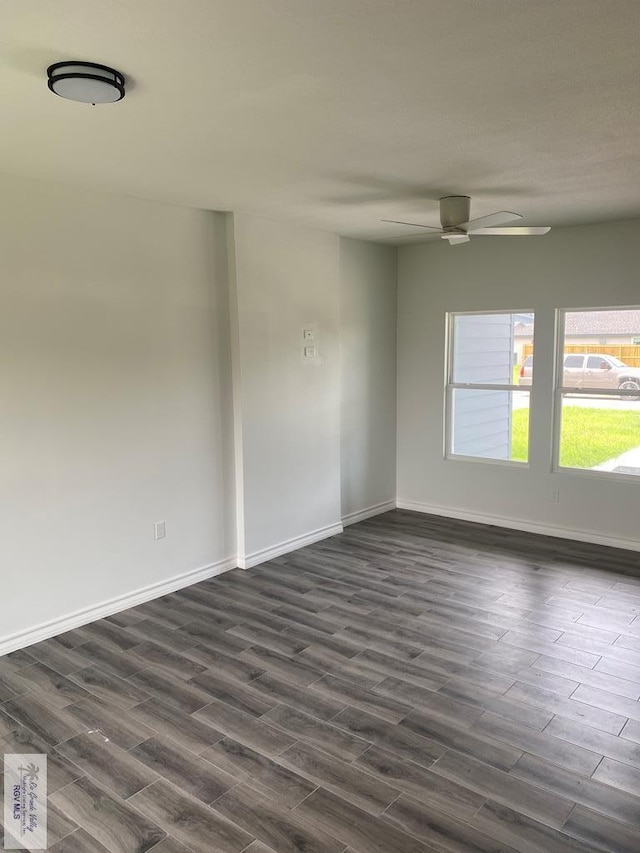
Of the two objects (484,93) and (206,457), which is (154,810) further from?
(484,93)

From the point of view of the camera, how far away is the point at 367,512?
19.8 feet

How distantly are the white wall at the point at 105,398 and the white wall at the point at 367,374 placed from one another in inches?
56.7

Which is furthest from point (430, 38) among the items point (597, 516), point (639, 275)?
point (597, 516)

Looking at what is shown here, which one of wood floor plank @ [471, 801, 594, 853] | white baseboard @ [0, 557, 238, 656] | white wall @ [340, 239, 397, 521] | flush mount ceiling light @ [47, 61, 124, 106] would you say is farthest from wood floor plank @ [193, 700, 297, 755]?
white wall @ [340, 239, 397, 521]

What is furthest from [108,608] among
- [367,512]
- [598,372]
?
[598,372]

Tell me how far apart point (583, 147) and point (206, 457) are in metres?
3.00

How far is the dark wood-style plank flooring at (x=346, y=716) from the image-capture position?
2.20 meters

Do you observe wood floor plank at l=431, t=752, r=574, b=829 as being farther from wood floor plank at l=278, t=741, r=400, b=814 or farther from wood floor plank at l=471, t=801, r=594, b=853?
wood floor plank at l=278, t=741, r=400, b=814

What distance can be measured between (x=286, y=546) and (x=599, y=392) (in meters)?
2.88

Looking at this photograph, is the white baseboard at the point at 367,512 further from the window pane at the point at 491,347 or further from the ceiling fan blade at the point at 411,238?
the ceiling fan blade at the point at 411,238

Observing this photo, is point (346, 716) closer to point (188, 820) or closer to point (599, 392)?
point (188, 820)

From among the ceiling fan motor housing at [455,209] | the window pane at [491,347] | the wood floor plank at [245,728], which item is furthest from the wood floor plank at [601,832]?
the window pane at [491,347]

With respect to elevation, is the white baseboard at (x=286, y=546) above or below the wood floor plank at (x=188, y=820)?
above

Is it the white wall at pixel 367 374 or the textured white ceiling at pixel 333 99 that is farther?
the white wall at pixel 367 374
